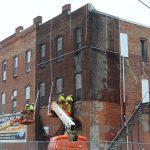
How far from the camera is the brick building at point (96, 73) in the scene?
32.4 metres

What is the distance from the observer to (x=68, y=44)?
35.2 m

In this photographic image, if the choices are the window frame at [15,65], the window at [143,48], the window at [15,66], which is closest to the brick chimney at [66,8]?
the window at [143,48]

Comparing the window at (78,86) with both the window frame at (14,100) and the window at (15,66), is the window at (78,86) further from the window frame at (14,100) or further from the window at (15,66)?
the window at (15,66)

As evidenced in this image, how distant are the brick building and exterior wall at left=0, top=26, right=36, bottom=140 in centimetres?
104

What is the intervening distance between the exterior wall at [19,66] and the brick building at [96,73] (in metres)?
1.04

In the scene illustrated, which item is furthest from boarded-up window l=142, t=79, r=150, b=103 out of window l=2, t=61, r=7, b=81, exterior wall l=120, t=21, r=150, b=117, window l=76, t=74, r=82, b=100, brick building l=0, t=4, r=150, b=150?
window l=2, t=61, r=7, b=81

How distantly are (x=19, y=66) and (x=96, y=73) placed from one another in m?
12.1

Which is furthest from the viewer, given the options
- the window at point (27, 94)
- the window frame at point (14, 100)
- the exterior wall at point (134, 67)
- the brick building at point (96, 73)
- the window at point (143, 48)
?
the window frame at point (14, 100)

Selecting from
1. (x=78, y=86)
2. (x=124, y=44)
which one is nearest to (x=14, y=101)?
(x=78, y=86)

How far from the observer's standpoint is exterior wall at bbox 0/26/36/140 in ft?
131

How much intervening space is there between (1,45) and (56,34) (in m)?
12.1

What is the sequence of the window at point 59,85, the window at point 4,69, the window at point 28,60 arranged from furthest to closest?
the window at point 4,69 < the window at point 28,60 < the window at point 59,85

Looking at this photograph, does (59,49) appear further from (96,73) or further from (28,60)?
(28,60)

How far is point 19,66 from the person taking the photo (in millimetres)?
42469
